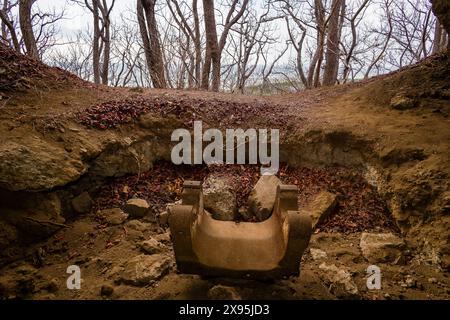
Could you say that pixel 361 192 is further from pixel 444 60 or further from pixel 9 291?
pixel 9 291

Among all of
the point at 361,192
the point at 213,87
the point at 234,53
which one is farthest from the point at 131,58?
the point at 361,192

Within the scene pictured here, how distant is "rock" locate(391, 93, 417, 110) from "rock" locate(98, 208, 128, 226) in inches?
149

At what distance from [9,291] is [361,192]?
3.49 meters

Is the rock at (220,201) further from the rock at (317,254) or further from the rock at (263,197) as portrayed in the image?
the rock at (317,254)

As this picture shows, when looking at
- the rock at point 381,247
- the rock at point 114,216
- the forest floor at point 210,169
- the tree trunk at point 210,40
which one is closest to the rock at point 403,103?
the forest floor at point 210,169

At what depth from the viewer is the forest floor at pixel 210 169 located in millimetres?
2258

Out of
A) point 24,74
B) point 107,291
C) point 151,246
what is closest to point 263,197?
point 151,246

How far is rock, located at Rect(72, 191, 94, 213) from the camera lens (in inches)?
119

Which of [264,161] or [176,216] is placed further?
[264,161]

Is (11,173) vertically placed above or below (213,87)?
below

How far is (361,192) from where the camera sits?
3424 mm

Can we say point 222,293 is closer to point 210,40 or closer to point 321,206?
point 321,206

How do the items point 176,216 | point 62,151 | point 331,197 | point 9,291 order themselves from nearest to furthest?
point 176,216 → point 9,291 → point 62,151 → point 331,197

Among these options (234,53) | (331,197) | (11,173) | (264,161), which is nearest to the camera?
(11,173)
